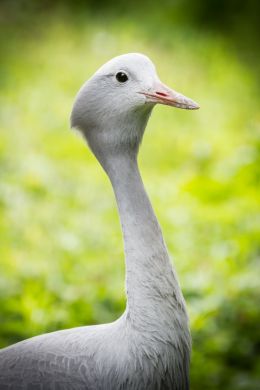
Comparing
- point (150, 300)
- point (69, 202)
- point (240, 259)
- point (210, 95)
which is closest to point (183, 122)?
point (210, 95)

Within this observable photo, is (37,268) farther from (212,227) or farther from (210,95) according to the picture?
(210,95)

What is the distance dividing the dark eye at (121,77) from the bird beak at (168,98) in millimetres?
102

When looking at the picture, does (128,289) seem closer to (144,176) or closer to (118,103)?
(118,103)

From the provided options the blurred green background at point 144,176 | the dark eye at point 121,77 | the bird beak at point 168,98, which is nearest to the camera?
the bird beak at point 168,98

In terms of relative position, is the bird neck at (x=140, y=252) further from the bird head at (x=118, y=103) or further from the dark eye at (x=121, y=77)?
the dark eye at (x=121, y=77)

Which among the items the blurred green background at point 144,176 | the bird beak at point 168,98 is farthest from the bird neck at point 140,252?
the blurred green background at point 144,176

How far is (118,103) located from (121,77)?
10 centimetres

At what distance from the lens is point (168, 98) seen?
8.42 ft

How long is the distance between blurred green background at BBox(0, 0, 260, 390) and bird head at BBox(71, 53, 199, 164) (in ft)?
3.71

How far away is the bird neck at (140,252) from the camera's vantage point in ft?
8.64

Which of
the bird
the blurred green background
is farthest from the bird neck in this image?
the blurred green background

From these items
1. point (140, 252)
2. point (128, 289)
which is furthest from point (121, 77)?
point (128, 289)

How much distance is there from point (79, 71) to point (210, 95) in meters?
1.56

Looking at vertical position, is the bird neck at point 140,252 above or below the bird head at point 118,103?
below
